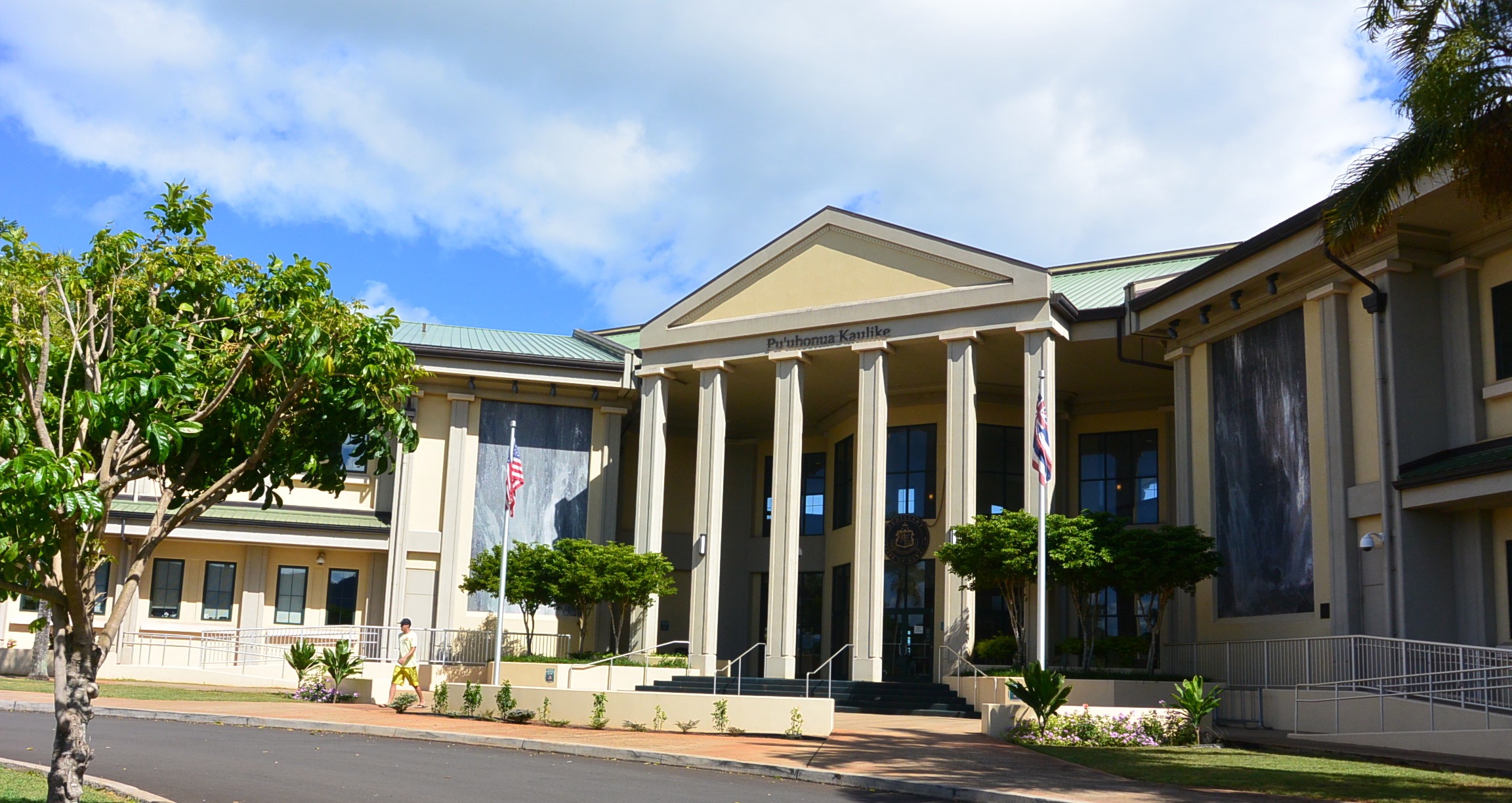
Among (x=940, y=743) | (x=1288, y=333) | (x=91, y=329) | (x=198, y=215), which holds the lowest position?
→ (x=940, y=743)

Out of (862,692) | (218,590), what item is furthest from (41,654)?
(862,692)

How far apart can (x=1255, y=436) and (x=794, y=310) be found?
1123 centimetres

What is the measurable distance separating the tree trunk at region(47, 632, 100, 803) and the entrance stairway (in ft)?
52.3

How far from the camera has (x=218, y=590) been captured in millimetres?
35812

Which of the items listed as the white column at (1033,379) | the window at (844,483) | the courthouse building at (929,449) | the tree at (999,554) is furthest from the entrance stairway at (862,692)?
the window at (844,483)

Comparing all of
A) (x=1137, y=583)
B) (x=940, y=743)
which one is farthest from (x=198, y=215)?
(x=1137, y=583)

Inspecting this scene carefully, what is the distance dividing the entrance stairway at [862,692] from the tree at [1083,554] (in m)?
3.04

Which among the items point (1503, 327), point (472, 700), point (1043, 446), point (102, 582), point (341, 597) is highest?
point (1503, 327)

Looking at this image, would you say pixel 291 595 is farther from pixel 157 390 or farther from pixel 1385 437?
pixel 157 390

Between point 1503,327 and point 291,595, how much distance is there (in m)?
30.6

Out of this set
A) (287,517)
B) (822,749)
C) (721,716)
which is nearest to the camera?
(822,749)

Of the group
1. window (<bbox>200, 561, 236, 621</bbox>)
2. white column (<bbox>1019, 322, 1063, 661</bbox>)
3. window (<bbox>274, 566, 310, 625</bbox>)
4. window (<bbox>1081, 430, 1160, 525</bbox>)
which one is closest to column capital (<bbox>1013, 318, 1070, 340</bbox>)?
white column (<bbox>1019, 322, 1063, 661</bbox>)

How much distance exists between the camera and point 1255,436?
25359 millimetres

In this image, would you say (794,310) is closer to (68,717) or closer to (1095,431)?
(1095,431)
